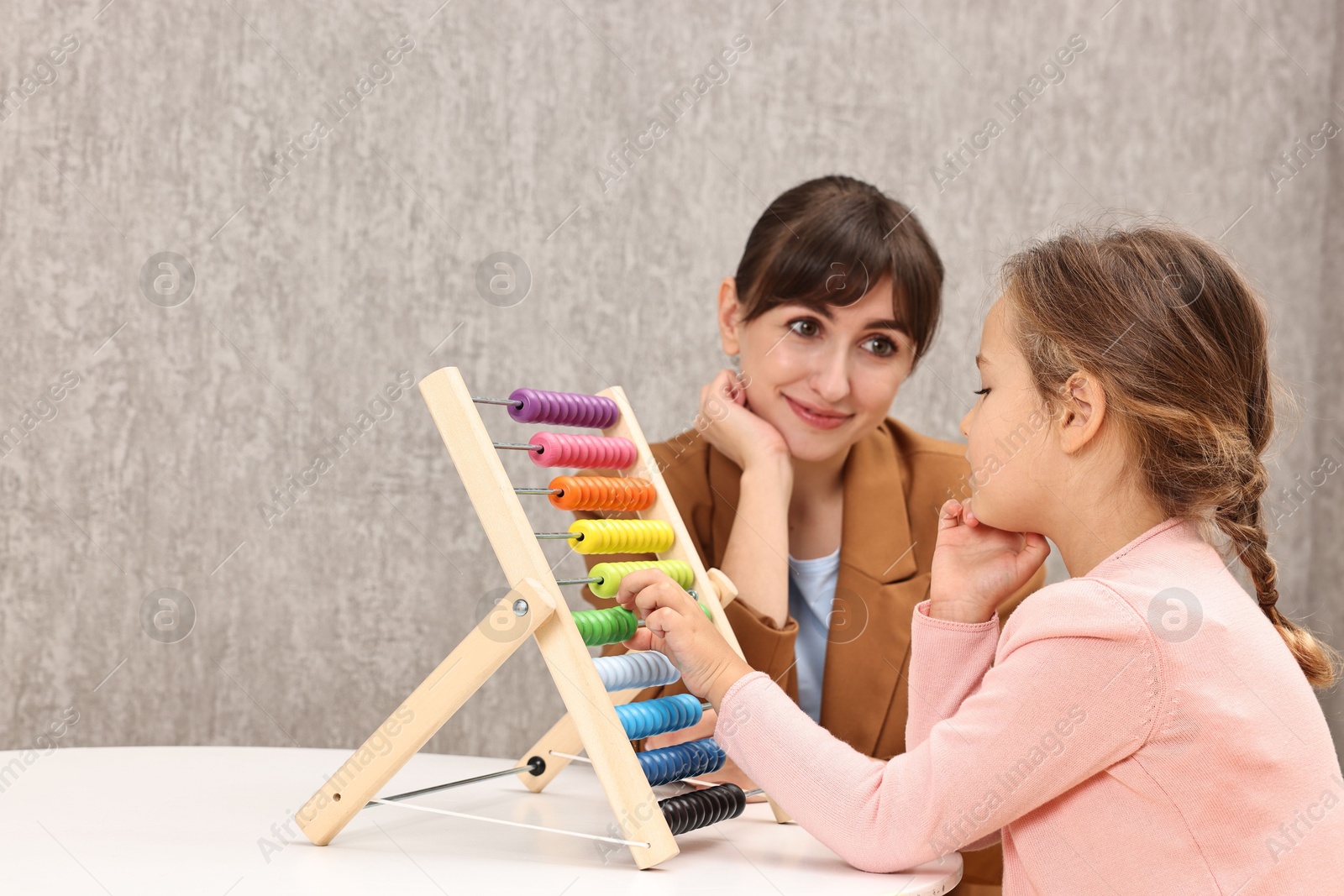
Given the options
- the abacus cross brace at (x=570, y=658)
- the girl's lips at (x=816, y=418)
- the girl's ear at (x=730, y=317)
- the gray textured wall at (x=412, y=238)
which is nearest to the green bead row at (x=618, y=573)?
the abacus cross brace at (x=570, y=658)

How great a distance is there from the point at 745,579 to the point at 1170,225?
88 centimetres

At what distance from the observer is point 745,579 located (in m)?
1.93

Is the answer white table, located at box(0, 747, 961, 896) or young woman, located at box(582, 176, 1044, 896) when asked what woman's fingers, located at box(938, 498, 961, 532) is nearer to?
white table, located at box(0, 747, 961, 896)

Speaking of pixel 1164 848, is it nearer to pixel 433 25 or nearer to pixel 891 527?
pixel 891 527

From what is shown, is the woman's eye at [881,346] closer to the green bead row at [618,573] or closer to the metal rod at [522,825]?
the green bead row at [618,573]

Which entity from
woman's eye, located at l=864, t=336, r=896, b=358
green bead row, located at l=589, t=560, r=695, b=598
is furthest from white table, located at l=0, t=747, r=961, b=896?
woman's eye, located at l=864, t=336, r=896, b=358

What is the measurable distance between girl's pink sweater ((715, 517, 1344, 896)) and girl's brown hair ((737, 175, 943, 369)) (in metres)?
0.95

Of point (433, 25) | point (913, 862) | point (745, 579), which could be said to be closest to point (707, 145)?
point (433, 25)

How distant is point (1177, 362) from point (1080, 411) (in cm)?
11

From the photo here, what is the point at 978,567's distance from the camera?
1.38 metres

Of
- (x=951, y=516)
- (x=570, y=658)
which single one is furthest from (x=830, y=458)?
(x=570, y=658)

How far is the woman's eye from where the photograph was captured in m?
2.07

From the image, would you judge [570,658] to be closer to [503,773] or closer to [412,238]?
[503,773]

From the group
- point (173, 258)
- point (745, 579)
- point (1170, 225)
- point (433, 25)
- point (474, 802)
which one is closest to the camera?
point (1170, 225)
